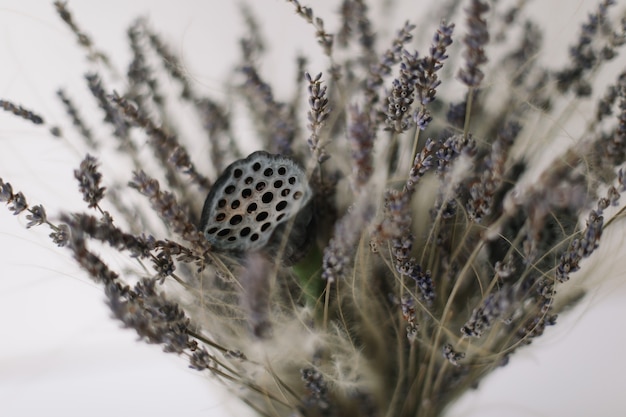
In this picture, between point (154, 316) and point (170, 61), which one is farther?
point (170, 61)

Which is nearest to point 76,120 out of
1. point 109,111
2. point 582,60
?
point 109,111

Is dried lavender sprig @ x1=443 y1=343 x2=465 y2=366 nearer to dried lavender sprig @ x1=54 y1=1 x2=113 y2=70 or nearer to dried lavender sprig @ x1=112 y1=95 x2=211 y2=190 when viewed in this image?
dried lavender sprig @ x1=112 y1=95 x2=211 y2=190

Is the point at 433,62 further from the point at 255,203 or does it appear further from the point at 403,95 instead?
the point at 255,203

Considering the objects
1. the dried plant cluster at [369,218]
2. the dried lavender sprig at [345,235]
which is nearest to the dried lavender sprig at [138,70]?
the dried plant cluster at [369,218]

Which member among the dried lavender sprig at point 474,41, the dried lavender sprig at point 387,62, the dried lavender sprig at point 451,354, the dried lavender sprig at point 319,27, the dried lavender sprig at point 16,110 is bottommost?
the dried lavender sprig at point 451,354

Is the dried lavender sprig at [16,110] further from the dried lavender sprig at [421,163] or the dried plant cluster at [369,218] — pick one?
the dried lavender sprig at [421,163]

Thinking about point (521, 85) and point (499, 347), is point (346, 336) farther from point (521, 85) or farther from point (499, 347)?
point (521, 85)
